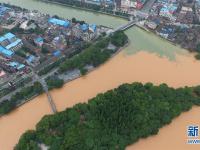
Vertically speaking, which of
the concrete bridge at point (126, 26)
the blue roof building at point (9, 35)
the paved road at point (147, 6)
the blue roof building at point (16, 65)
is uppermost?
the paved road at point (147, 6)

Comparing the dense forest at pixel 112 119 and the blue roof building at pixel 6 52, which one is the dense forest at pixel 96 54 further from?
the blue roof building at pixel 6 52

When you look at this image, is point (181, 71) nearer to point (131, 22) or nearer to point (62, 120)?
point (131, 22)

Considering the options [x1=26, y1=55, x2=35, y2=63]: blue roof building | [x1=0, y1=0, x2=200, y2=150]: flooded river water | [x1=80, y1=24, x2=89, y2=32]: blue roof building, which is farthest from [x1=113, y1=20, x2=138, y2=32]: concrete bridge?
[x1=26, y1=55, x2=35, y2=63]: blue roof building

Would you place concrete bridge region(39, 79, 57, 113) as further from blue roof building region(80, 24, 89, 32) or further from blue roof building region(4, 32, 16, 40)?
blue roof building region(80, 24, 89, 32)

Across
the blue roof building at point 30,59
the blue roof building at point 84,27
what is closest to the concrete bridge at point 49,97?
the blue roof building at point 30,59

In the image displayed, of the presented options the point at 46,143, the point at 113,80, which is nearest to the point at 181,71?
the point at 113,80

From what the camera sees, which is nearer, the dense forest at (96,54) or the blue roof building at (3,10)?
the dense forest at (96,54)
